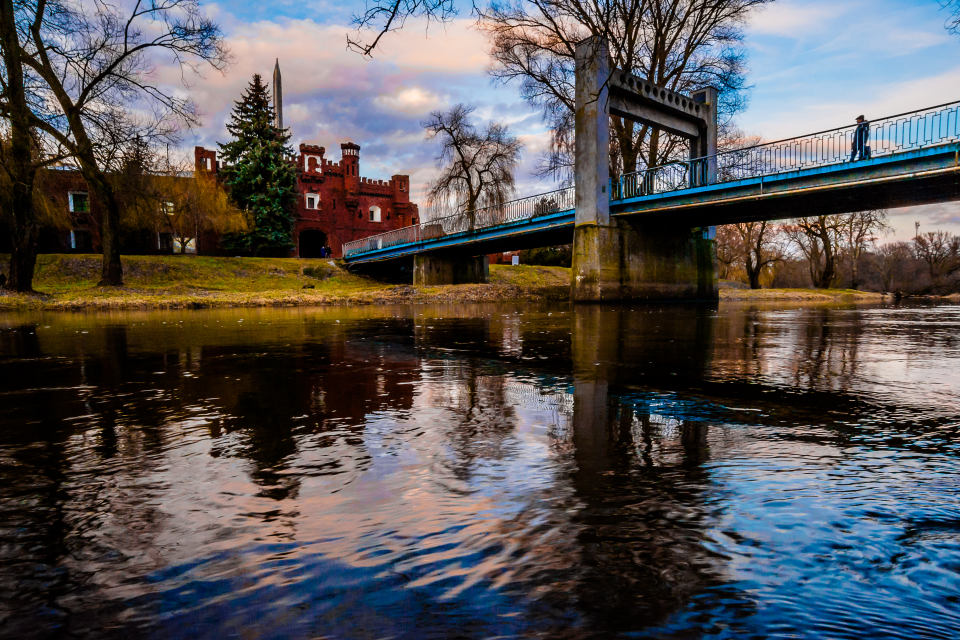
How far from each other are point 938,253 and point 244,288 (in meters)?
80.1

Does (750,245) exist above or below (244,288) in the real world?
above

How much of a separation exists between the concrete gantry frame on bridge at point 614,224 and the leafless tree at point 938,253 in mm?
57435

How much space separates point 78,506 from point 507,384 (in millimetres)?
3125

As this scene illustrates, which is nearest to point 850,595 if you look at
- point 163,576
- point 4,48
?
point 163,576

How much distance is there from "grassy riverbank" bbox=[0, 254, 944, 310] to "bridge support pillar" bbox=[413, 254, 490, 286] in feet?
9.56

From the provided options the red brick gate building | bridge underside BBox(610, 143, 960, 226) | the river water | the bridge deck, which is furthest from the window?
the river water

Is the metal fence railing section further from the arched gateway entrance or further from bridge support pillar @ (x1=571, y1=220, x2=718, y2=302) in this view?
the arched gateway entrance

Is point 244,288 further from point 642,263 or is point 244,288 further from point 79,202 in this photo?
point 79,202

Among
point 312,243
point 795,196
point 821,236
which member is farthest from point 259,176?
point 821,236

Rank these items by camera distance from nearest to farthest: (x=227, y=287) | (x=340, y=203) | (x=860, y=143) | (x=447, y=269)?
(x=860, y=143) → (x=227, y=287) → (x=447, y=269) → (x=340, y=203)

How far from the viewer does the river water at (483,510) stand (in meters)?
1.33

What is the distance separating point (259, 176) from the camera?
145ft

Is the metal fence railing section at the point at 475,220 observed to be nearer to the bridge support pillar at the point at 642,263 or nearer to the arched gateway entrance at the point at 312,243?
the bridge support pillar at the point at 642,263

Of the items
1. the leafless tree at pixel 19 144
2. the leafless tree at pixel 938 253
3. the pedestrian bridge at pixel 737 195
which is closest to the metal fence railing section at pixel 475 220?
the pedestrian bridge at pixel 737 195
